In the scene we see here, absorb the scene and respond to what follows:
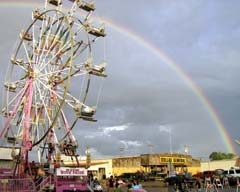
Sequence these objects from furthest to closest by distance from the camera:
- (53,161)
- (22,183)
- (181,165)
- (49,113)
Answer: (181,165) < (49,113) < (53,161) < (22,183)

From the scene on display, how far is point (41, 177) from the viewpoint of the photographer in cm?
2670

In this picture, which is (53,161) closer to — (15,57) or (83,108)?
(83,108)

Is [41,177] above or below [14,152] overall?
below

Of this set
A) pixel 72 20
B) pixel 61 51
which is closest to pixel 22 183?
pixel 61 51

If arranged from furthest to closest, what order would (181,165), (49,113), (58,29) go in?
1. (181,165)
2. (58,29)
3. (49,113)

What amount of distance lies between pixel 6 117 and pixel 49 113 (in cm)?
377

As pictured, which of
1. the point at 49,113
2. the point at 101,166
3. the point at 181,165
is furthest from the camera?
the point at 101,166

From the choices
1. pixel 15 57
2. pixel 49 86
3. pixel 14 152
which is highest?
pixel 15 57

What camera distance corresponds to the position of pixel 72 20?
36156mm

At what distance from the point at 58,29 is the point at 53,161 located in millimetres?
11345

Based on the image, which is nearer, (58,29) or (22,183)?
(22,183)

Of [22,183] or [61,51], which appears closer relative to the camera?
[22,183]

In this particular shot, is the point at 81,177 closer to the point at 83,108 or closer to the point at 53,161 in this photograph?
the point at 53,161

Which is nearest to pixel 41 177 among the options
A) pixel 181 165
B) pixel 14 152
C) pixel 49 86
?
pixel 14 152
